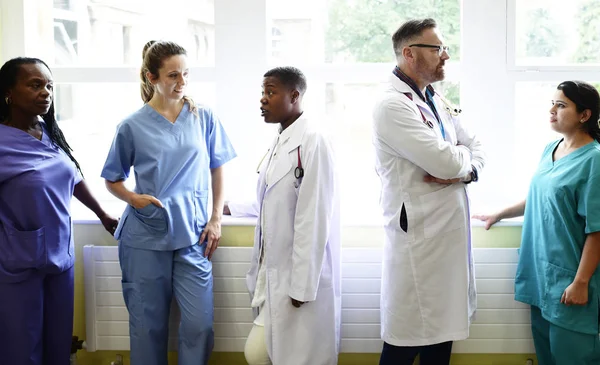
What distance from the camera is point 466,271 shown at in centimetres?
220

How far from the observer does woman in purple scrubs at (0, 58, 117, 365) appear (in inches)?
86.6

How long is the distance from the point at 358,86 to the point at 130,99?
108 cm

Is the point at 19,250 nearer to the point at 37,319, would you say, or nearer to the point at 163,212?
the point at 37,319

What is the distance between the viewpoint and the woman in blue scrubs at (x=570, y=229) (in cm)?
222

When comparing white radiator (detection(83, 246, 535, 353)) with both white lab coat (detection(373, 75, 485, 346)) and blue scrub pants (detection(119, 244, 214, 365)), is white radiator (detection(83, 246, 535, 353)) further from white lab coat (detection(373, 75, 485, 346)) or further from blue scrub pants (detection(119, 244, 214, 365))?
white lab coat (detection(373, 75, 485, 346))

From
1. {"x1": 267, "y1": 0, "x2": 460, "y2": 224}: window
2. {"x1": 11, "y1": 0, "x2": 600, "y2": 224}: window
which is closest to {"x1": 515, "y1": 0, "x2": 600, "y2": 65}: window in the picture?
{"x1": 11, "y1": 0, "x2": 600, "y2": 224}: window

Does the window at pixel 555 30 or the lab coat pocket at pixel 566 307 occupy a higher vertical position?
the window at pixel 555 30

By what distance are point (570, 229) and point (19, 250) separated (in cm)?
192

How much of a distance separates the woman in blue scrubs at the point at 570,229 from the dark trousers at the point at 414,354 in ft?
1.27

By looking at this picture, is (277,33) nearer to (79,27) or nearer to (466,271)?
(79,27)

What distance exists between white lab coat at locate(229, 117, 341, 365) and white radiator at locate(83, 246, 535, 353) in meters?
0.39

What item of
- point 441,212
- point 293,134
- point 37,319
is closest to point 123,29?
point 293,134

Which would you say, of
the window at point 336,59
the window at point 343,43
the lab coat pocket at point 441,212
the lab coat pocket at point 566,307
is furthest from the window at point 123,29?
the lab coat pocket at point 566,307

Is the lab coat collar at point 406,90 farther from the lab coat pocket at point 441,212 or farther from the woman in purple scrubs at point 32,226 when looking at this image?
the woman in purple scrubs at point 32,226
